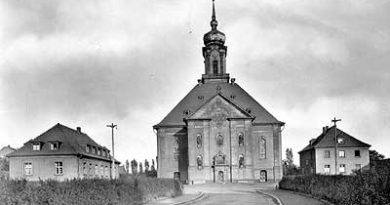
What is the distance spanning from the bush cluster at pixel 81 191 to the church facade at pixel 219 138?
113 ft

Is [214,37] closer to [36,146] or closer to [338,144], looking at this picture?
[338,144]

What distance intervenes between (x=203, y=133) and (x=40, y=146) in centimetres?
2178

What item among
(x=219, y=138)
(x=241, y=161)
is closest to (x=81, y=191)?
(x=219, y=138)

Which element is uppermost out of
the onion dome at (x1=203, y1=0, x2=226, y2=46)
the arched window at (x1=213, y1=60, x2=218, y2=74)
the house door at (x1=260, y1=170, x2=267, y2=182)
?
the onion dome at (x1=203, y1=0, x2=226, y2=46)

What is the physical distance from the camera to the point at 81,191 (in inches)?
733

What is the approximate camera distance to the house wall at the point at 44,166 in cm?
5472

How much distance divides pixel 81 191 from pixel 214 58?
58.6 m

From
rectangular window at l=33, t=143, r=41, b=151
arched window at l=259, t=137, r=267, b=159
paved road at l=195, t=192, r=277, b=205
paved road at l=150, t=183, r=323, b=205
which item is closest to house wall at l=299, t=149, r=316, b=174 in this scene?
arched window at l=259, t=137, r=267, b=159

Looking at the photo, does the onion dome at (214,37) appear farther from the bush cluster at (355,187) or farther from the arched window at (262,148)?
the bush cluster at (355,187)

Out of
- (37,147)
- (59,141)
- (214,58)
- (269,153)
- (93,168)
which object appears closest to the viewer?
(37,147)

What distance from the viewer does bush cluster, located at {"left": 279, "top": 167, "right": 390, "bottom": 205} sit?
15.9 meters

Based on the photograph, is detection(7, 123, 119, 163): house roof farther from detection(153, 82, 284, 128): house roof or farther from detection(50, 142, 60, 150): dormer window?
detection(153, 82, 284, 128): house roof

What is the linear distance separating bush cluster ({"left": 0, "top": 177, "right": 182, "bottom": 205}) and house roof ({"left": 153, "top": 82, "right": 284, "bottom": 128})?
127 feet

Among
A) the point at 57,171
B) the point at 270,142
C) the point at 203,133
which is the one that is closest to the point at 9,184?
the point at 57,171
